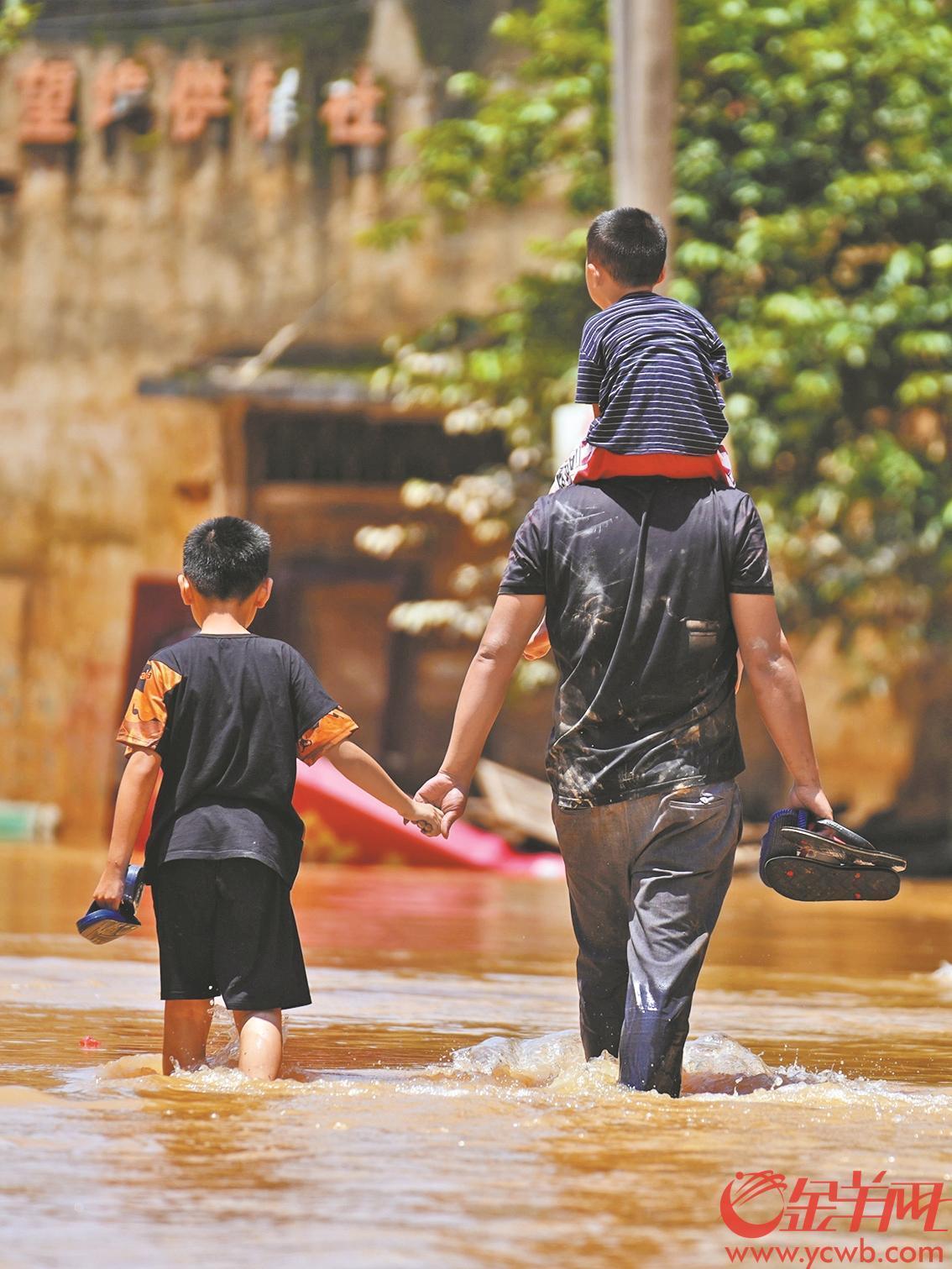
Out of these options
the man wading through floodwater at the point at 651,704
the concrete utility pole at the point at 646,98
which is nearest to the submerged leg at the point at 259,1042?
the man wading through floodwater at the point at 651,704

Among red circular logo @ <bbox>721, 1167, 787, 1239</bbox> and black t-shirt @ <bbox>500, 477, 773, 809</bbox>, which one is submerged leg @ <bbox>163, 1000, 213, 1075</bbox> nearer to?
black t-shirt @ <bbox>500, 477, 773, 809</bbox>

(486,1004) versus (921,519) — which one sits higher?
(921,519)

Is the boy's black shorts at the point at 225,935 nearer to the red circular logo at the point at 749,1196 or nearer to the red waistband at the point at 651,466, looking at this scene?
the red waistband at the point at 651,466

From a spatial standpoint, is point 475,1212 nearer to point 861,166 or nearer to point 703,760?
point 703,760

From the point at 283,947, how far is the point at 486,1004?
72.5 inches

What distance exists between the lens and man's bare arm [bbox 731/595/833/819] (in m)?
4.09

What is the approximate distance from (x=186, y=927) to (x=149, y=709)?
1.50ft

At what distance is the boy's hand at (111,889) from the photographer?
4.21 m

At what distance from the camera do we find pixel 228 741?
430 cm

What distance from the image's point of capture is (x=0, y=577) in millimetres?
16094

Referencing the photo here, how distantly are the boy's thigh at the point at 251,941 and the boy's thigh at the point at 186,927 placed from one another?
0.02 meters

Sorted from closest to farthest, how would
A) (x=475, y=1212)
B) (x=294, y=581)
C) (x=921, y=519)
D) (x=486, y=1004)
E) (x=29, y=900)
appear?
1. (x=475, y=1212)
2. (x=486, y=1004)
3. (x=29, y=900)
4. (x=921, y=519)
5. (x=294, y=581)

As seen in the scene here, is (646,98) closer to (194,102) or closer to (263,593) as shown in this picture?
(194,102)

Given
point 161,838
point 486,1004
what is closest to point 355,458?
point 486,1004
